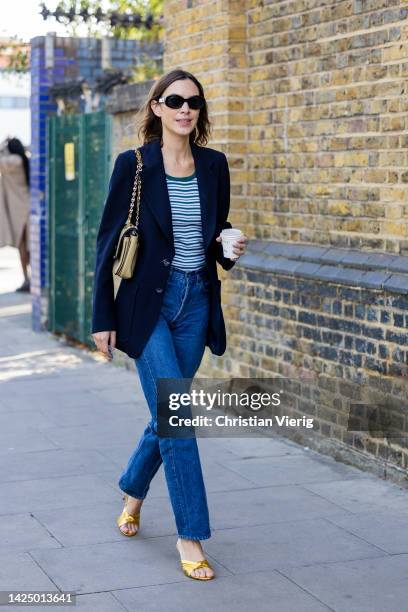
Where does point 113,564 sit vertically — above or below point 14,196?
below

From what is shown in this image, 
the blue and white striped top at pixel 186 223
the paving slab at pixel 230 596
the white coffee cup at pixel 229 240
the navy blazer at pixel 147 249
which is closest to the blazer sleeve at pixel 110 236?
the navy blazer at pixel 147 249

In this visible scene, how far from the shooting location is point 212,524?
5.98 m

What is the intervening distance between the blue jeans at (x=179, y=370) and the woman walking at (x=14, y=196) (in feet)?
34.8

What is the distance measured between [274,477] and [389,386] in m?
0.81

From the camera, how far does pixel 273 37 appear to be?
811cm

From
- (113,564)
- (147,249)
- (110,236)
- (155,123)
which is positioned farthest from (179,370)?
(155,123)

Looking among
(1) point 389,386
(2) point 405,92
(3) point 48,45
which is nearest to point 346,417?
(1) point 389,386

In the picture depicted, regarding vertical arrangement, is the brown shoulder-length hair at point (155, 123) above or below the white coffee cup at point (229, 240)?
above

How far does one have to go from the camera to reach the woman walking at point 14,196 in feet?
51.6

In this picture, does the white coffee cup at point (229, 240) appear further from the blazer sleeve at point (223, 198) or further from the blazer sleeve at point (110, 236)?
the blazer sleeve at point (110, 236)

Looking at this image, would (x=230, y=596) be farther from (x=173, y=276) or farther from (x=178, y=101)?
(x=178, y=101)

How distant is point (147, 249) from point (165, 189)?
268 mm

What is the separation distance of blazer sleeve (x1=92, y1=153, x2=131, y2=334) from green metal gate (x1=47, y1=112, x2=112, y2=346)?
5.62m

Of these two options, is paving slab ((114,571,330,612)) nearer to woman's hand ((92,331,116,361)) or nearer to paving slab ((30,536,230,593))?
paving slab ((30,536,230,593))
